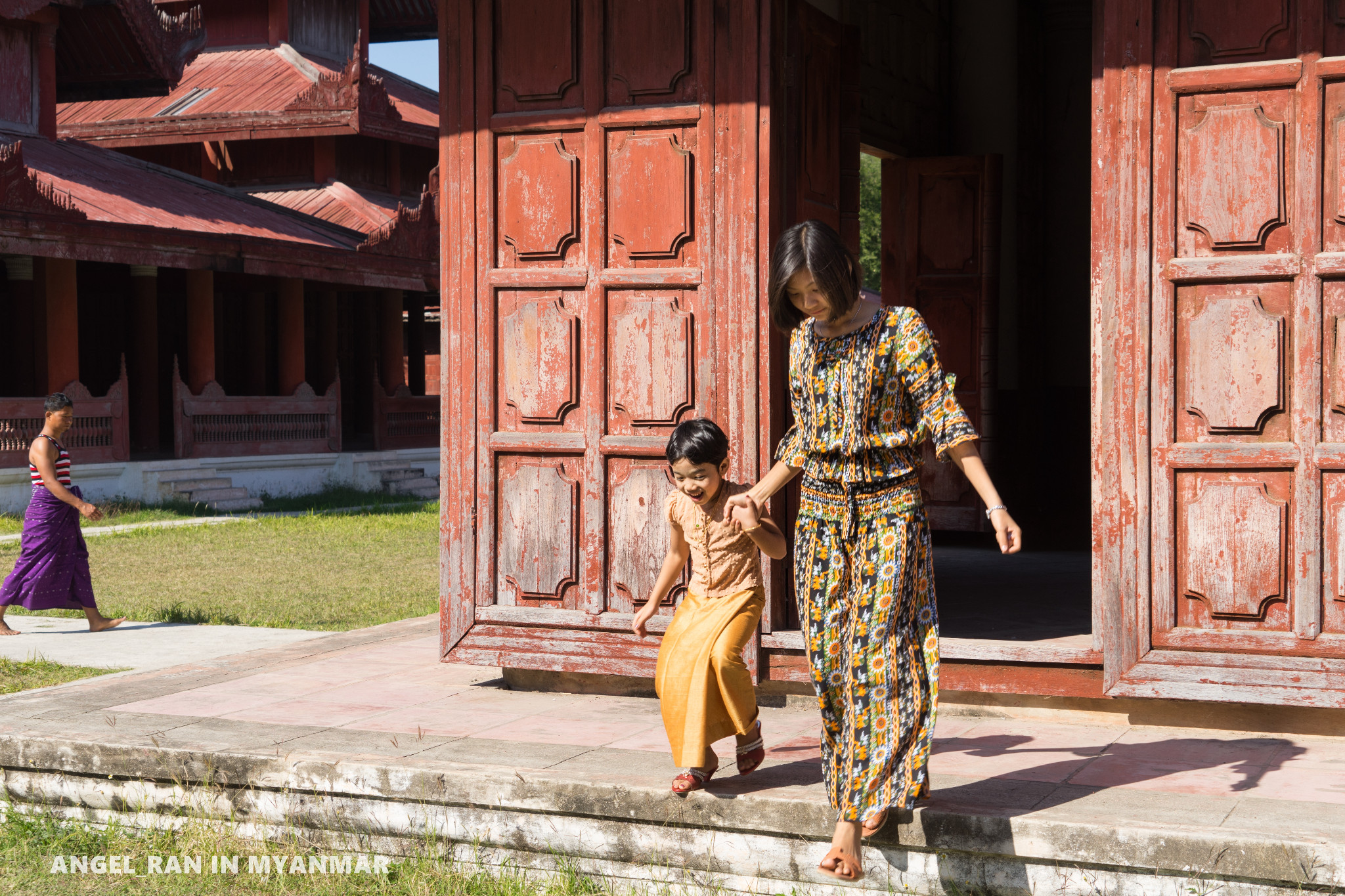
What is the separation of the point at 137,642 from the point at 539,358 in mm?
4037

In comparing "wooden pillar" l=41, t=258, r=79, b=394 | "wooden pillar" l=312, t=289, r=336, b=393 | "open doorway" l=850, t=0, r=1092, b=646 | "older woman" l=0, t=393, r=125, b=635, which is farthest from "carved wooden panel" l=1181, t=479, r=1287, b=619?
"wooden pillar" l=312, t=289, r=336, b=393

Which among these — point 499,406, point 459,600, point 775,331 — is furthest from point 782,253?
point 459,600

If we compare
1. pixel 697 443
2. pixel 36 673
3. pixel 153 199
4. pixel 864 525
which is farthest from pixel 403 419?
pixel 864 525

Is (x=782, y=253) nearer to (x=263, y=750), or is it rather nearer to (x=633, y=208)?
(x=633, y=208)

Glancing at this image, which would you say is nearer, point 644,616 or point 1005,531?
point 1005,531

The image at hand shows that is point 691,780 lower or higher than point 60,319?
lower

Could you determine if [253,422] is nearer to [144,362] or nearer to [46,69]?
[144,362]

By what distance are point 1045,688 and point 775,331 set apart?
168 centimetres

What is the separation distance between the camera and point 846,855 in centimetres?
376

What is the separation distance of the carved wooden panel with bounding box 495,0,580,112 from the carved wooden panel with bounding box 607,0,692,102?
0.18 meters

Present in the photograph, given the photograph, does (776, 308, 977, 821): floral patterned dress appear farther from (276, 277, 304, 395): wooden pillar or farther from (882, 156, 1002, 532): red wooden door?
(276, 277, 304, 395): wooden pillar

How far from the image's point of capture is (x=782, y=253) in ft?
12.6

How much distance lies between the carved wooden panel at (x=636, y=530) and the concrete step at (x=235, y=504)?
537 inches

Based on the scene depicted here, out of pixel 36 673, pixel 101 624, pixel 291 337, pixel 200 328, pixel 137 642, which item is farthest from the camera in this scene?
pixel 291 337
